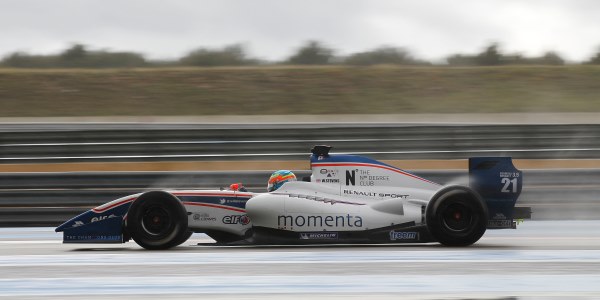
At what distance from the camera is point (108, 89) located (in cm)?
3116

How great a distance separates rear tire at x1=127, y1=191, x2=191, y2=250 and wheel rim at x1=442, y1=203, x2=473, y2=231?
2.53 meters

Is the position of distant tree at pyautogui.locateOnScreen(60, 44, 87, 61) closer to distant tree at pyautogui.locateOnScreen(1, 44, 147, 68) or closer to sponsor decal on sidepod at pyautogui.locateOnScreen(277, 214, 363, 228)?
distant tree at pyautogui.locateOnScreen(1, 44, 147, 68)

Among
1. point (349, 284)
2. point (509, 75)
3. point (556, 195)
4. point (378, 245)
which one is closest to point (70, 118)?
point (509, 75)

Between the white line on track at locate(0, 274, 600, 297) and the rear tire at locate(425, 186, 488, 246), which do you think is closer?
the white line on track at locate(0, 274, 600, 297)

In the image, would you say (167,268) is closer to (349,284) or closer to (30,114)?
(349,284)

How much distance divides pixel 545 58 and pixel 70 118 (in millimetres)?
19240

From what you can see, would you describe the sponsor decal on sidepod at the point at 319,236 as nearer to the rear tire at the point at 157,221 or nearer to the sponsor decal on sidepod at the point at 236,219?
the sponsor decal on sidepod at the point at 236,219

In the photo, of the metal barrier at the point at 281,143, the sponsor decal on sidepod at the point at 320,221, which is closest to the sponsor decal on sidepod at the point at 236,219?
the sponsor decal on sidepod at the point at 320,221

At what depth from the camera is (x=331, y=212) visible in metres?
9.16

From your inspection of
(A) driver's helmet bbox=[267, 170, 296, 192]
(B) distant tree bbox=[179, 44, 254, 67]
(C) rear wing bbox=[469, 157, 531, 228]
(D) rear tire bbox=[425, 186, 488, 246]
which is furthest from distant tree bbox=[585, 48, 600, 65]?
(D) rear tire bbox=[425, 186, 488, 246]

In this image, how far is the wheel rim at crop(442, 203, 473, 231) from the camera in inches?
357

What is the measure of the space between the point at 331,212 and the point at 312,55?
2984 cm

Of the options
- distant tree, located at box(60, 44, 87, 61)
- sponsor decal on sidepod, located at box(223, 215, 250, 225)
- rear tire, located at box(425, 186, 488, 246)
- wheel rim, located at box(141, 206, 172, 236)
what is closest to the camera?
rear tire, located at box(425, 186, 488, 246)

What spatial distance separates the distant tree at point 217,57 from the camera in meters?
38.5
